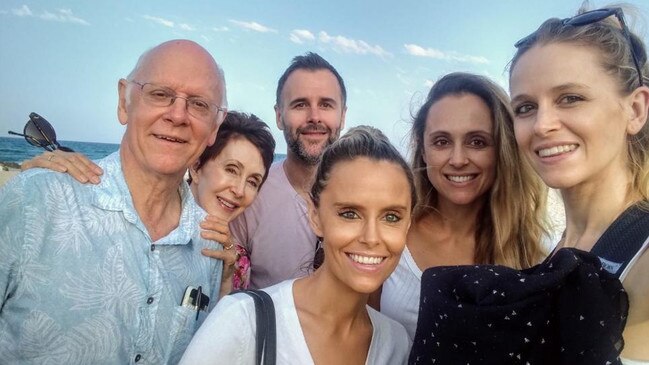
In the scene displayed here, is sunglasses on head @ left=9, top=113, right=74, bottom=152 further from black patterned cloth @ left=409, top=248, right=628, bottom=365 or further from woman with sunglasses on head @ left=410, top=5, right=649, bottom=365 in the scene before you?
black patterned cloth @ left=409, top=248, right=628, bottom=365

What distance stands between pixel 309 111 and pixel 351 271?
2.91 meters

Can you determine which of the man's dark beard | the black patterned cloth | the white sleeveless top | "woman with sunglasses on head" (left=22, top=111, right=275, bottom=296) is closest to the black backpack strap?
the black patterned cloth

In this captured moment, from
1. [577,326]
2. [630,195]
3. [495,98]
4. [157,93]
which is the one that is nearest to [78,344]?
[157,93]

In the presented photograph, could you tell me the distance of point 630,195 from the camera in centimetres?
206

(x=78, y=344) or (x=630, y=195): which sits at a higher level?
(x=630, y=195)

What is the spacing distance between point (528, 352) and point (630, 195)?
3.44ft

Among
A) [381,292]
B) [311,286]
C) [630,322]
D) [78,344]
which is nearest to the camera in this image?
[630,322]

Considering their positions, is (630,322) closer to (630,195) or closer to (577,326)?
(577,326)

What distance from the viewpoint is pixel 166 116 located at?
2666mm

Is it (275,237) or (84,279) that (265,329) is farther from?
(275,237)

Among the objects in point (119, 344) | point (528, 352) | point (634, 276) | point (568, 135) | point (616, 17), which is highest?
point (616, 17)

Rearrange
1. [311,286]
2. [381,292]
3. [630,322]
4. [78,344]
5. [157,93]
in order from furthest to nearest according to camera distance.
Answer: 1. [381,292]
2. [157,93]
3. [311,286]
4. [78,344]
5. [630,322]

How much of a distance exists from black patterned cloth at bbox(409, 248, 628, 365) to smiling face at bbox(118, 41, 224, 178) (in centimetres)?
176

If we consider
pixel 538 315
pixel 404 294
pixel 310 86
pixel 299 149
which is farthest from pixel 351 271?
pixel 310 86
